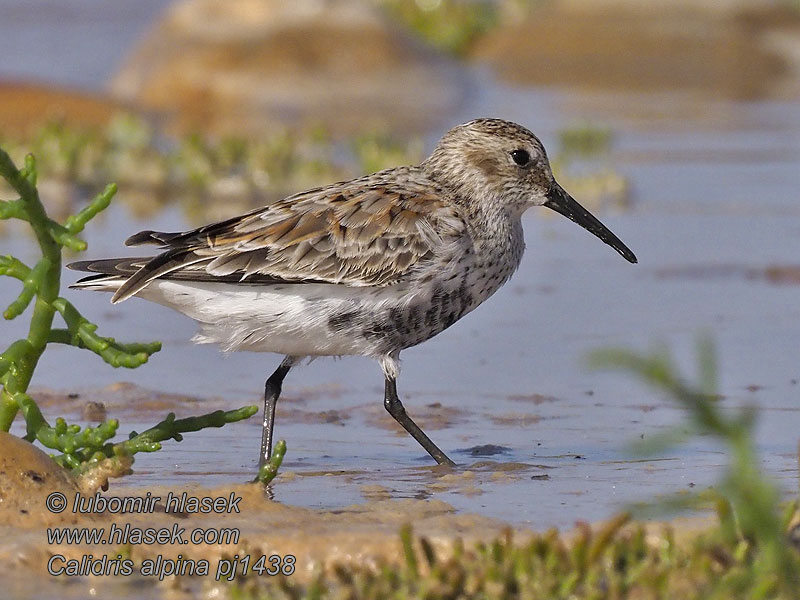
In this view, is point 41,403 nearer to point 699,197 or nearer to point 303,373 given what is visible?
point 303,373

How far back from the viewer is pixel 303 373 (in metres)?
8.68

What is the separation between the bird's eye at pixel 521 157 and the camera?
297 inches

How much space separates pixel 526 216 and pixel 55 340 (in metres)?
7.37

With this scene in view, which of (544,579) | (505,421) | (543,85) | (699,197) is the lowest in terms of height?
(544,579)

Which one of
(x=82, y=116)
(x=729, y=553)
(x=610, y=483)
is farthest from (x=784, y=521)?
(x=82, y=116)

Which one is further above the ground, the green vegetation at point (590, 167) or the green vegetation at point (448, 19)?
the green vegetation at point (448, 19)

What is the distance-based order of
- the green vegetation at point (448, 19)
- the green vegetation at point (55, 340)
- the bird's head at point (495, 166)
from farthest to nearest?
the green vegetation at point (448, 19) → the bird's head at point (495, 166) → the green vegetation at point (55, 340)

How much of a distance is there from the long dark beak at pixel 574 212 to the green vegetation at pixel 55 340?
273cm

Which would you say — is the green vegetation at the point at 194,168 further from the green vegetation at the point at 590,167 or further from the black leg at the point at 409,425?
the black leg at the point at 409,425

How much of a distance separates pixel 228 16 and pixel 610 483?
14.2m

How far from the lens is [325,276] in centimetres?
672


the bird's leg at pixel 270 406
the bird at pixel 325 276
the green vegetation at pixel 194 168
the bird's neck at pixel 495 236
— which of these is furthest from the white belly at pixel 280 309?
the green vegetation at pixel 194 168

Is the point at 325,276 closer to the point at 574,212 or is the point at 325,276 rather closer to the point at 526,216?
Result: the point at 574,212

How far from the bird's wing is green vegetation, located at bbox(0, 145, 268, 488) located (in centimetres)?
91
